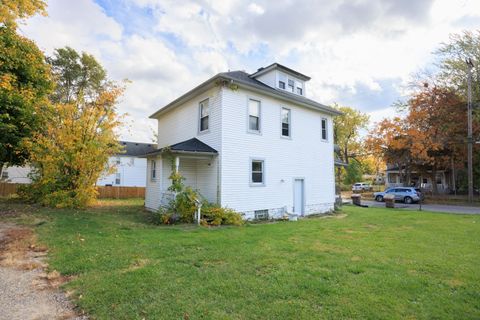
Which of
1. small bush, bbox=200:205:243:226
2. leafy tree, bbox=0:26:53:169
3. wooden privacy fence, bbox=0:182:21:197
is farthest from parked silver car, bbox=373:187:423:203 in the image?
wooden privacy fence, bbox=0:182:21:197

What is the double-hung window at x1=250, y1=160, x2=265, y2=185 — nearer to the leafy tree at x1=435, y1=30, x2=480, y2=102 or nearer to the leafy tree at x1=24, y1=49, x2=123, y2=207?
the leafy tree at x1=24, y1=49, x2=123, y2=207

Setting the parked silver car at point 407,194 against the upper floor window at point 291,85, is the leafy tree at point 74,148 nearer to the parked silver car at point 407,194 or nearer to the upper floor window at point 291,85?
the upper floor window at point 291,85

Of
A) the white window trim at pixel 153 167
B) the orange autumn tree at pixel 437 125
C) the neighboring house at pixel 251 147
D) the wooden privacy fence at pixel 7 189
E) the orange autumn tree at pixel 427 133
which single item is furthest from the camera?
the orange autumn tree at pixel 427 133

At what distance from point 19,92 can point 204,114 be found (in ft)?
28.2

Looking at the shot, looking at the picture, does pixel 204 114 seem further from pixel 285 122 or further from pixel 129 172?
pixel 129 172

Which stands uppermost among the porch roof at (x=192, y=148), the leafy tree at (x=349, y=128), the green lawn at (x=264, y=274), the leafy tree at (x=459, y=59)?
the leafy tree at (x=459, y=59)

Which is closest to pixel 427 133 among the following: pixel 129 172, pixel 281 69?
pixel 281 69

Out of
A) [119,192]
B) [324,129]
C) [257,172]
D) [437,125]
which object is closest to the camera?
[257,172]

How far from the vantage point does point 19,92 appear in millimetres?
11828

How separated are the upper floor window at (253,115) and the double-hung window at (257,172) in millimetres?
1555

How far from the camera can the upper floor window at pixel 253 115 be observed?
1174 centimetres

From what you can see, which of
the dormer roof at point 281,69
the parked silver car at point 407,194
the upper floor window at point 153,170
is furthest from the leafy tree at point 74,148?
the parked silver car at point 407,194

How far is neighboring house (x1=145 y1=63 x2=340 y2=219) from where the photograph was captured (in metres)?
10.8

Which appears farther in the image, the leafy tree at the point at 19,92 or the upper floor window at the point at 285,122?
the upper floor window at the point at 285,122
